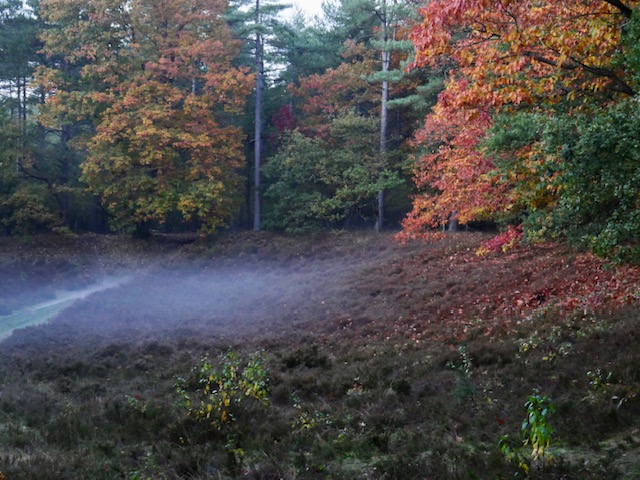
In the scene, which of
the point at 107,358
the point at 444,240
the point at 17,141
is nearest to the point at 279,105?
the point at 17,141

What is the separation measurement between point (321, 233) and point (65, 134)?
1600 cm

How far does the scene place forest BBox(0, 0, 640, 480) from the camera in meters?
6.14

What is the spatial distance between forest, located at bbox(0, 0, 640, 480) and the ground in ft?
0.18

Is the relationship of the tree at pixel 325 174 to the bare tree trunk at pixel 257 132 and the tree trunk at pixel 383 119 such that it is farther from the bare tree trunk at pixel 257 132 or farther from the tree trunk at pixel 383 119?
the bare tree trunk at pixel 257 132

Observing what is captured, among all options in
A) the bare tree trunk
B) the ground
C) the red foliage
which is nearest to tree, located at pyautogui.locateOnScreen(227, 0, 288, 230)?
the bare tree trunk

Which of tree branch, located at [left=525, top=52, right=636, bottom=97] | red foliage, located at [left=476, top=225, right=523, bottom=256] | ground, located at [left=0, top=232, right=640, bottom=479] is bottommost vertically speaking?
ground, located at [left=0, top=232, right=640, bottom=479]

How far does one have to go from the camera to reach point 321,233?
96.3ft

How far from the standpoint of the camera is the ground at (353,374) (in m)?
5.32

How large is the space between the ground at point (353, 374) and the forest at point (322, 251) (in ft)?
0.18

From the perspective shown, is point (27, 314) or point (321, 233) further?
point (321, 233)

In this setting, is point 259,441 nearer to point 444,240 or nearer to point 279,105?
point 444,240

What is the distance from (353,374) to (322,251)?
1702 cm

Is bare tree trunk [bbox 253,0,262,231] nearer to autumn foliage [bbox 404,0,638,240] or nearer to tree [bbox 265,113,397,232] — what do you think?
tree [bbox 265,113,397,232]

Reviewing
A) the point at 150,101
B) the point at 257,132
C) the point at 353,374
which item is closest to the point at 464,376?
the point at 353,374
